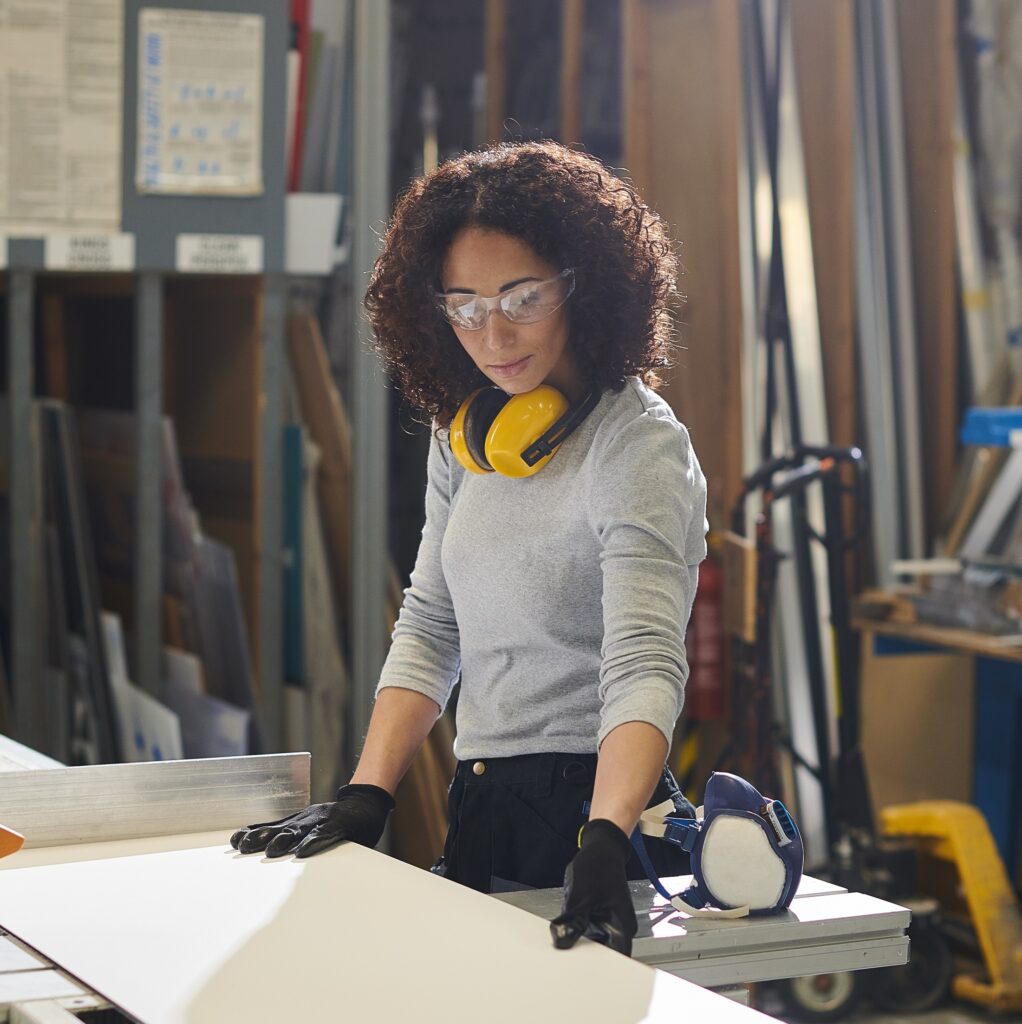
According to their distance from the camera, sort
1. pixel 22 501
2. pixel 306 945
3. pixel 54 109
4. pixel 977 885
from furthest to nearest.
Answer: pixel 977 885
pixel 22 501
pixel 54 109
pixel 306 945

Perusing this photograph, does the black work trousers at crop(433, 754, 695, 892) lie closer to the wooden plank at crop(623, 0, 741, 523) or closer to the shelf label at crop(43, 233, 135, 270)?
the shelf label at crop(43, 233, 135, 270)

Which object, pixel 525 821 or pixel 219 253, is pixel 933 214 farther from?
pixel 525 821

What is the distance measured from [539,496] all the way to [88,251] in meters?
1.85

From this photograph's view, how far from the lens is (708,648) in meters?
3.88

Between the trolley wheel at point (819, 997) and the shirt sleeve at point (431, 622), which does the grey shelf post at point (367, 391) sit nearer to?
the trolley wheel at point (819, 997)

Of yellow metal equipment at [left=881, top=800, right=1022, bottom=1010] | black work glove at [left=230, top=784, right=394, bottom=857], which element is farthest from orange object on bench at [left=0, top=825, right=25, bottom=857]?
yellow metal equipment at [left=881, top=800, right=1022, bottom=1010]

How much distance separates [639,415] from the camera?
1546 millimetres

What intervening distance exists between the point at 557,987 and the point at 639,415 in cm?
60

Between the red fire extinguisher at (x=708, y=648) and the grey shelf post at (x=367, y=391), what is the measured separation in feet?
3.00

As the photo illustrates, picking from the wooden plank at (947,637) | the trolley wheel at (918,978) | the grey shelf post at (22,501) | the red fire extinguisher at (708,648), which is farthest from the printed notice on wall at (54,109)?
the trolley wheel at (918,978)

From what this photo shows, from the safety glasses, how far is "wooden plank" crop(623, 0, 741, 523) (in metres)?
2.43

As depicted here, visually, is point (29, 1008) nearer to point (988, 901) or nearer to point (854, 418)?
point (988, 901)

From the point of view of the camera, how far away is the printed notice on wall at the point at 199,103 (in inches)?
123

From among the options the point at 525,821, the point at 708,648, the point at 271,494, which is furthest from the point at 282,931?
the point at 708,648
